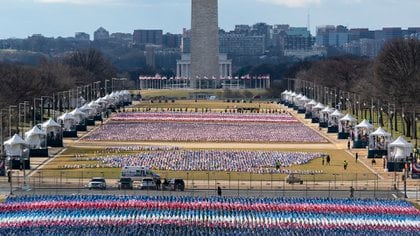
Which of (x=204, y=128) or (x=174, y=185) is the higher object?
(x=174, y=185)

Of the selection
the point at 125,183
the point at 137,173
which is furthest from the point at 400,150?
the point at 125,183

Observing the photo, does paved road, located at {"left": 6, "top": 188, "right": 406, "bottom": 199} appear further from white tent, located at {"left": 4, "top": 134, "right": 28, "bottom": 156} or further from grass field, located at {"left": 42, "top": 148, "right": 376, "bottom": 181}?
white tent, located at {"left": 4, "top": 134, "right": 28, "bottom": 156}

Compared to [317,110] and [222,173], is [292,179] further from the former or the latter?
[317,110]

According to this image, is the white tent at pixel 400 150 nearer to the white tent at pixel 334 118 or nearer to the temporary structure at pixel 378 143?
the temporary structure at pixel 378 143

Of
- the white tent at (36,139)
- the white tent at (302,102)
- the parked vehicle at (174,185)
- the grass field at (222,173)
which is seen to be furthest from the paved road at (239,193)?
the white tent at (302,102)

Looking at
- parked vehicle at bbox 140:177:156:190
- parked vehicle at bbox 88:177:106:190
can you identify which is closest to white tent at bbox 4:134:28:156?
parked vehicle at bbox 88:177:106:190
